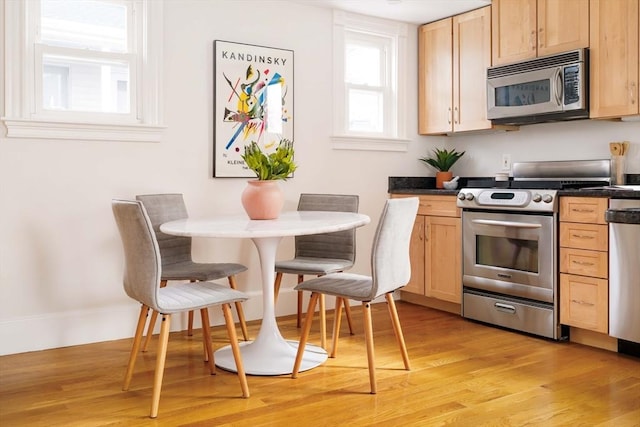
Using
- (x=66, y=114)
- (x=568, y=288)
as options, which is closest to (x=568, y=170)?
(x=568, y=288)

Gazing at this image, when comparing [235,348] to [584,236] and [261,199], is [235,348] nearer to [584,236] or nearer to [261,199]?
[261,199]

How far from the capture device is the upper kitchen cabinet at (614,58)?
333 centimetres

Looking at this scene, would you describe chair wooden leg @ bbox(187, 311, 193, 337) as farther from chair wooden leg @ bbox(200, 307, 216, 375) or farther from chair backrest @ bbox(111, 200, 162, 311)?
chair backrest @ bbox(111, 200, 162, 311)

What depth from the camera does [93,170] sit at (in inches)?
137

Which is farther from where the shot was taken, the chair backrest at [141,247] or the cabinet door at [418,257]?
the cabinet door at [418,257]

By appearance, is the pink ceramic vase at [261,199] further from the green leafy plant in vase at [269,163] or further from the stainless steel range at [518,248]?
the stainless steel range at [518,248]

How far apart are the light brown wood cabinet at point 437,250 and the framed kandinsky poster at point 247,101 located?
119 cm

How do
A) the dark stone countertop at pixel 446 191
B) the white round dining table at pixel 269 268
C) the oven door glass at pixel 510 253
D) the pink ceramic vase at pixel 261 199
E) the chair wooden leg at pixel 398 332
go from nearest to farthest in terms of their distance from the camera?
the white round dining table at pixel 269 268, the chair wooden leg at pixel 398 332, the pink ceramic vase at pixel 261 199, the dark stone countertop at pixel 446 191, the oven door glass at pixel 510 253

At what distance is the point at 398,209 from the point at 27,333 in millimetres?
Result: 2227

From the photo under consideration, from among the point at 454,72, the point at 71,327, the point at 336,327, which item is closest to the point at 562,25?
the point at 454,72

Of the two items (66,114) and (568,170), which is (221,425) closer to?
(66,114)

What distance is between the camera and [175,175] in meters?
3.75

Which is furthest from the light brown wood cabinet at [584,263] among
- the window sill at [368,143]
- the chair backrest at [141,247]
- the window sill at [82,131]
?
the window sill at [82,131]

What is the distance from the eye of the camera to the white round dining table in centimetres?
264
